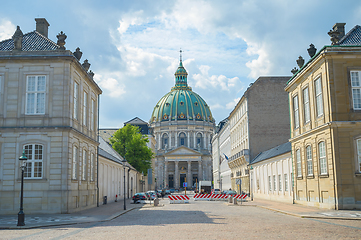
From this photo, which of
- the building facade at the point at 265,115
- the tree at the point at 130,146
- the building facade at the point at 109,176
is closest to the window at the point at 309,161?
the building facade at the point at 109,176

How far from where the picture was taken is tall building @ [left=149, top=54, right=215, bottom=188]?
5851 inches

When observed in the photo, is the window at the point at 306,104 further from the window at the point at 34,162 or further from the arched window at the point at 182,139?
the arched window at the point at 182,139

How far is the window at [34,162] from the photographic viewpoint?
2478 centimetres

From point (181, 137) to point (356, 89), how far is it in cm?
13816

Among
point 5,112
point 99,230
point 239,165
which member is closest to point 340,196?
point 99,230

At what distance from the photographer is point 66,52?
25953mm


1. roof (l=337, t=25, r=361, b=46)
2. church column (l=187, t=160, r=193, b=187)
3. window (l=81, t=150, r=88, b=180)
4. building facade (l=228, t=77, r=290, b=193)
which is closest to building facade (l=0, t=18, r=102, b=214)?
window (l=81, t=150, r=88, b=180)

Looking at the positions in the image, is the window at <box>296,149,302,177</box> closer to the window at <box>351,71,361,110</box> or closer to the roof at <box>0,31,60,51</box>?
the window at <box>351,71,361,110</box>

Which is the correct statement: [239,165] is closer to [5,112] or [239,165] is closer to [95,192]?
[95,192]

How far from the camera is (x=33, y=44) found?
27.3 metres

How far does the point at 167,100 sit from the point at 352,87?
481 ft

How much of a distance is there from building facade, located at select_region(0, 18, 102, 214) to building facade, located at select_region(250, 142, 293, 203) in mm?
18095

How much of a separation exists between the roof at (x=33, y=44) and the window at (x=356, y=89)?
18446mm

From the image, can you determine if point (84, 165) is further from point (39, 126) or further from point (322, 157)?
point (322, 157)
